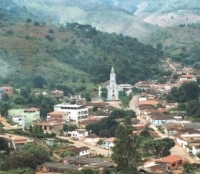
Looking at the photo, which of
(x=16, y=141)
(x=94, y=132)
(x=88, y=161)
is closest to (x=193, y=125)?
(x=94, y=132)

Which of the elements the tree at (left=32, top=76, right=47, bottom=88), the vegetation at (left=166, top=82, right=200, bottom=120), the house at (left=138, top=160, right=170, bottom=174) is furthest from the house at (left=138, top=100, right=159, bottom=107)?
the house at (left=138, top=160, right=170, bottom=174)

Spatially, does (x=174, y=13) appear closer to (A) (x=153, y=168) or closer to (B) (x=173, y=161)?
(B) (x=173, y=161)

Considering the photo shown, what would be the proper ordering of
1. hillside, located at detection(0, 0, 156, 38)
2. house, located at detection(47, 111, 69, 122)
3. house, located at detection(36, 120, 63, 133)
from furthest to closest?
hillside, located at detection(0, 0, 156, 38), house, located at detection(47, 111, 69, 122), house, located at detection(36, 120, 63, 133)

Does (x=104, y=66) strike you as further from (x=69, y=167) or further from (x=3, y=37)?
(x=69, y=167)

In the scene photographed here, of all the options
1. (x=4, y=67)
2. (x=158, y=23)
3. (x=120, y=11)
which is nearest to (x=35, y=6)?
(x=120, y=11)

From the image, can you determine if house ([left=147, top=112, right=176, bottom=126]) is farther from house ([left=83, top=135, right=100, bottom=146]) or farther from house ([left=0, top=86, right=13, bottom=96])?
house ([left=0, top=86, right=13, bottom=96])

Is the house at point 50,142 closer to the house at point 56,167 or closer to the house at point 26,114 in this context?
the house at point 56,167
